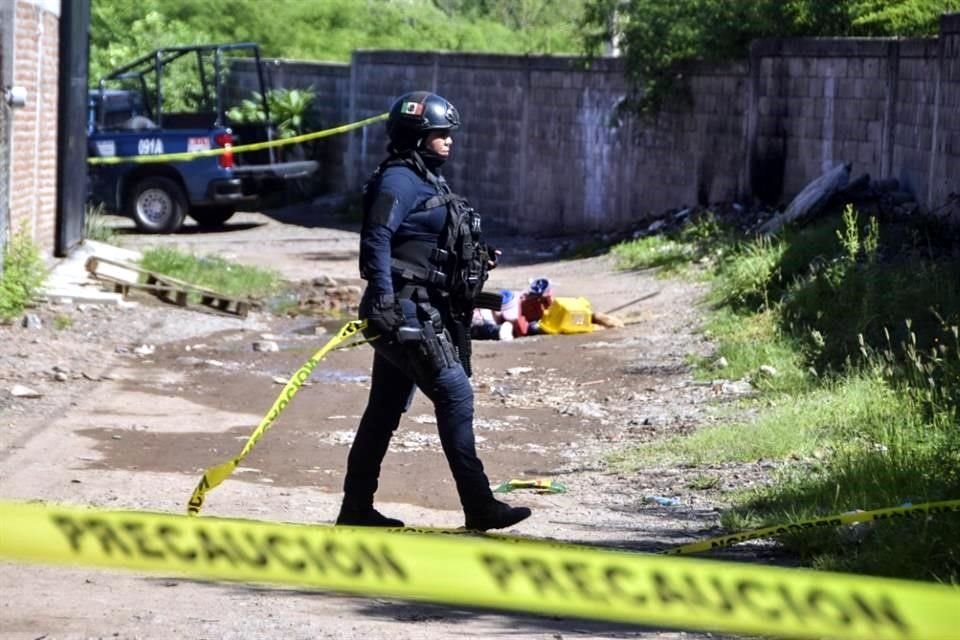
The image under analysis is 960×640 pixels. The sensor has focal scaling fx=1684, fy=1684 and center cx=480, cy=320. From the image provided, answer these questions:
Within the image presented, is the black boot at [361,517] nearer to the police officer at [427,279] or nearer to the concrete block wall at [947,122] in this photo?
the police officer at [427,279]

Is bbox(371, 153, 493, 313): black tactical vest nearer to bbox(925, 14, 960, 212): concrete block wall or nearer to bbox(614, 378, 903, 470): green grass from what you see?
bbox(614, 378, 903, 470): green grass

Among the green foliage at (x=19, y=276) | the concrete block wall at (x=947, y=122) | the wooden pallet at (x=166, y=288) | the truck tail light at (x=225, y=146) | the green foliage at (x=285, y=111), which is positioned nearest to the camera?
the green foliage at (x=19, y=276)

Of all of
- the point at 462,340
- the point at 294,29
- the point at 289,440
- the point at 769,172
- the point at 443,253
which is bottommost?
the point at 289,440

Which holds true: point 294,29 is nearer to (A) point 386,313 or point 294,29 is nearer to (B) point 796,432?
(B) point 796,432

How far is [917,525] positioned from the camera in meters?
6.05

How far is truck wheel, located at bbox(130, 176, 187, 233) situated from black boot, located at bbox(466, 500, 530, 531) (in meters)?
16.4

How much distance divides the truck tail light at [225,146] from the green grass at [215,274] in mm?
4866

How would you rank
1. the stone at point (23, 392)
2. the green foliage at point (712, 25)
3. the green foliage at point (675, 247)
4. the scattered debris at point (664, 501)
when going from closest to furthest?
the scattered debris at point (664, 501)
the stone at point (23, 392)
the green foliage at point (675, 247)
the green foliage at point (712, 25)

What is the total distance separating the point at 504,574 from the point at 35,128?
511 inches

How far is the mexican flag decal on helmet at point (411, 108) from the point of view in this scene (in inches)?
269

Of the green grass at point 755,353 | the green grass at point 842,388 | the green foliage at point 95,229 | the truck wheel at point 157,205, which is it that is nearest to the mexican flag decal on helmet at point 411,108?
the green grass at point 842,388

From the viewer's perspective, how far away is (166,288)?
15039 millimetres

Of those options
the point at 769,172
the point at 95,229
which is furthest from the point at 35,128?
the point at 769,172

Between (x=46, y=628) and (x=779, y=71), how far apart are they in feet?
46.2
